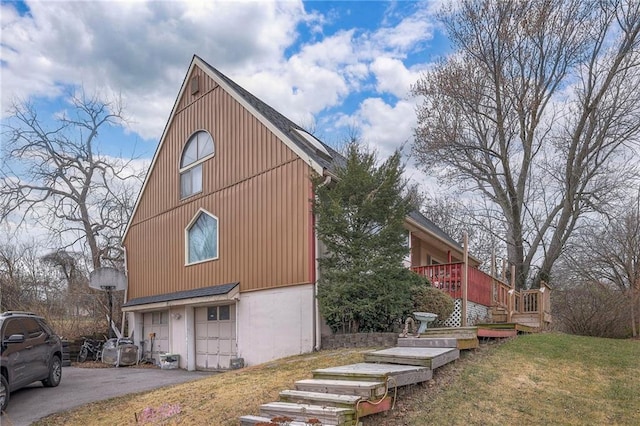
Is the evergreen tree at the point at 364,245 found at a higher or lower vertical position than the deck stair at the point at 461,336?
higher

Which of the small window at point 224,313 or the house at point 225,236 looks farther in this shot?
the small window at point 224,313

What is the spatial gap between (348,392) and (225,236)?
8983mm

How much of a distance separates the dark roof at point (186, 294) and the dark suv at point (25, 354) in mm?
3994

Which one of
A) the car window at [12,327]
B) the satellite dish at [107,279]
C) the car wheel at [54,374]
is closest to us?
the car window at [12,327]

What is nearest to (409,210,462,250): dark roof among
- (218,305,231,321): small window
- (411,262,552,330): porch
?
(411,262,552,330): porch

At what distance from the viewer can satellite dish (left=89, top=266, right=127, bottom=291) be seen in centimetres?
1673

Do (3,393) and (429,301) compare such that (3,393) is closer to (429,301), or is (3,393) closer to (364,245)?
(364,245)

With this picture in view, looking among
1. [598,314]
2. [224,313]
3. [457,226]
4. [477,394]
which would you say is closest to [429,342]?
[477,394]

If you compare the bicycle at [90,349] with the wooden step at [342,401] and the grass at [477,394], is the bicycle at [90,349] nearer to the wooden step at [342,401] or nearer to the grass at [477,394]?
the grass at [477,394]

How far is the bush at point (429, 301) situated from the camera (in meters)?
10.2

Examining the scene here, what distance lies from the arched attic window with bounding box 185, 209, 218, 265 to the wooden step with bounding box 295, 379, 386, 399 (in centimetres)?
867

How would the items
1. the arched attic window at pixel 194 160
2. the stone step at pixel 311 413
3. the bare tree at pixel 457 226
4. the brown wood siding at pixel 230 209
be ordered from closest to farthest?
the stone step at pixel 311 413, the brown wood siding at pixel 230 209, the arched attic window at pixel 194 160, the bare tree at pixel 457 226

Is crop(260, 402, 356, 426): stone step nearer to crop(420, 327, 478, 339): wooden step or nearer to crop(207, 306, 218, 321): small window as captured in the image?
crop(420, 327, 478, 339): wooden step

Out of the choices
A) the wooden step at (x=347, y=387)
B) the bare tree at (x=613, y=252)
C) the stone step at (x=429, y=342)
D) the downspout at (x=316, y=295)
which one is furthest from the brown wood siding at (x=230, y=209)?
the bare tree at (x=613, y=252)
